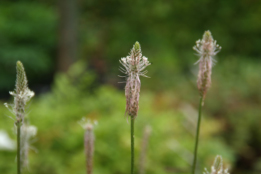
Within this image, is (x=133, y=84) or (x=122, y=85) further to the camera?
(x=122, y=85)

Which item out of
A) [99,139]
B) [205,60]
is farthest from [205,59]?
[99,139]

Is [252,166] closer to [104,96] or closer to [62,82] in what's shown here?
[104,96]

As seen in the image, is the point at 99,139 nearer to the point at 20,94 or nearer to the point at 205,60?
the point at 205,60

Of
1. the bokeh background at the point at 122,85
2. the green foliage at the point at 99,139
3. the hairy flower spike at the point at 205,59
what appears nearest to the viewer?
the hairy flower spike at the point at 205,59

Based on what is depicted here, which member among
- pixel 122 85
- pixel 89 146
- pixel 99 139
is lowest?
pixel 89 146

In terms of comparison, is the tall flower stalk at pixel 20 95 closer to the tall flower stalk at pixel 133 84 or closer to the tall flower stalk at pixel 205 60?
the tall flower stalk at pixel 133 84

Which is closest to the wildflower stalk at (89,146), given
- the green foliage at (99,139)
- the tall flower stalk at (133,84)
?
the tall flower stalk at (133,84)

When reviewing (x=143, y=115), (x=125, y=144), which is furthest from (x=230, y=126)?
(x=125, y=144)

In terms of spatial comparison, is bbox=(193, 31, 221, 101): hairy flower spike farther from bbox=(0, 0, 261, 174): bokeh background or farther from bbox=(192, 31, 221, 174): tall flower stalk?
bbox=(0, 0, 261, 174): bokeh background
